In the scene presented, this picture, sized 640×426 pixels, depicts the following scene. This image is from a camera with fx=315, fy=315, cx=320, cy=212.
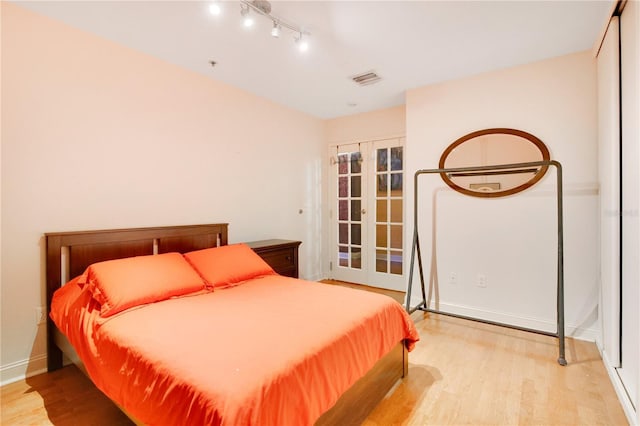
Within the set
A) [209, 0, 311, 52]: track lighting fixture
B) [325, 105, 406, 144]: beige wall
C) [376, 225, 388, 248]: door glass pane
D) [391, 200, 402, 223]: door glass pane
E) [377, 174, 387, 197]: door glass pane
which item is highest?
[209, 0, 311, 52]: track lighting fixture

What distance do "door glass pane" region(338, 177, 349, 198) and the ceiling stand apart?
1.62m

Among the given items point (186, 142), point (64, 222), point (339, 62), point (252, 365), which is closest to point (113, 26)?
point (186, 142)

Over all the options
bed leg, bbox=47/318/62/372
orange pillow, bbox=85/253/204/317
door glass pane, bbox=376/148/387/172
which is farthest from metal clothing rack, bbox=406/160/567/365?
bed leg, bbox=47/318/62/372

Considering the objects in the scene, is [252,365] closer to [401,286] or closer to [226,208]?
[226,208]

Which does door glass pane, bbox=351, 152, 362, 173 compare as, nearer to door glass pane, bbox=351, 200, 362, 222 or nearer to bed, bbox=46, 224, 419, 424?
door glass pane, bbox=351, 200, 362, 222

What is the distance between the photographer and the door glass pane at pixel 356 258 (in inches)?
178

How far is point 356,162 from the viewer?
14.7 ft

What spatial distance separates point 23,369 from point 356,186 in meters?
3.75

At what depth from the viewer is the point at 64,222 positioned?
7.43 feet

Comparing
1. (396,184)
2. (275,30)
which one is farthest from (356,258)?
(275,30)

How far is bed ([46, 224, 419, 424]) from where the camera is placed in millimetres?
1175

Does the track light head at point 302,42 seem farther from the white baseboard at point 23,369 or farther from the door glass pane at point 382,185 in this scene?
the white baseboard at point 23,369

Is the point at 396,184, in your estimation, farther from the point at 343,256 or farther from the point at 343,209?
the point at 343,256

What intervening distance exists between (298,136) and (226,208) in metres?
1.52
